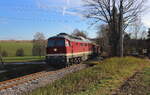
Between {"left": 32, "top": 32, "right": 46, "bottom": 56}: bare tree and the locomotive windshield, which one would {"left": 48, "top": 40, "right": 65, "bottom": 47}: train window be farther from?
{"left": 32, "top": 32, "right": 46, "bottom": 56}: bare tree

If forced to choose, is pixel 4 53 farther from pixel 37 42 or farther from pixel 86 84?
pixel 86 84

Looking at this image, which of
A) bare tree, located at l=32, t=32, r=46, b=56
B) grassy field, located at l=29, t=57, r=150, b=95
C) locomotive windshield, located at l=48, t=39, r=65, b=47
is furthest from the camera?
bare tree, located at l=32, t=32, r=46, b=56

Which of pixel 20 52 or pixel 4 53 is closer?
pixel 4 53

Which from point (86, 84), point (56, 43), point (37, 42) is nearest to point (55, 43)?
point (56, 43)

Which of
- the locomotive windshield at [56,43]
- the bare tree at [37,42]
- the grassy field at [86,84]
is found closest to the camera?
the grassy field at [86,84]

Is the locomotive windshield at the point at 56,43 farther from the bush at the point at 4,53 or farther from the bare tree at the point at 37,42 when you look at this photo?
the bush at the point at 4,53

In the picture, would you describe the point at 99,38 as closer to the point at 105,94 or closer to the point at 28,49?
the point at 28,49

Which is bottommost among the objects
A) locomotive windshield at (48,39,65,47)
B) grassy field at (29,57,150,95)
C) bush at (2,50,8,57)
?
grassy field at (29,57,150,95)

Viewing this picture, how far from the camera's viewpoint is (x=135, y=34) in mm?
72562

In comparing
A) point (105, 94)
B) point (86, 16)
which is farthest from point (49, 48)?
point (86, 16)

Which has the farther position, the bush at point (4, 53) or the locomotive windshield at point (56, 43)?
the bush at point (4, 53)

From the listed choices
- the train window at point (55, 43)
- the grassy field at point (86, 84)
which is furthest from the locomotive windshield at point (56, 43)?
the grassy field at point (86, 84)

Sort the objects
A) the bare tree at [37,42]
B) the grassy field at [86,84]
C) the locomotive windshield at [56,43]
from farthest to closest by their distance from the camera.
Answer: the bare tree at [37,42] < the locomotive windshield at [56,43] < the grassy field at [86,84]

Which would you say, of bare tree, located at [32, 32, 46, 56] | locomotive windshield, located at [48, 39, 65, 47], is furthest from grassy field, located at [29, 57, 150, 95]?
bare tree, located at [32, 32, 46, 56]
